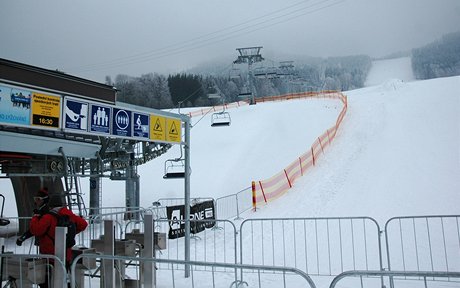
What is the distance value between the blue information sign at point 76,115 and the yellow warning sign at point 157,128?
1610 mm

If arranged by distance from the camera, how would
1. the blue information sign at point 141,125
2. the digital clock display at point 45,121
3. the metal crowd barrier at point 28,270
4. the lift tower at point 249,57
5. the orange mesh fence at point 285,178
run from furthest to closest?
the lift tower at point 249,57, the orange mesh fence at point 285,178, the blue information sign at point 141,125, the digital clock display at point 45,121, the metal crowd barrier at point 28,270

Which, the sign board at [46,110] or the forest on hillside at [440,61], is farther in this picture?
the forest on hillside at [440,61]

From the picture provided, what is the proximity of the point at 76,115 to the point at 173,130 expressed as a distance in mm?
2573

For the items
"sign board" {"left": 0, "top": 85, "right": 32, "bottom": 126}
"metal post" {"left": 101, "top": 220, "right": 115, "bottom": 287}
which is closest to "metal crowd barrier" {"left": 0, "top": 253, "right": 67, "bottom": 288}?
"metal post" {"left": 101, "top": 220, "right": 115, "bottom": 287}

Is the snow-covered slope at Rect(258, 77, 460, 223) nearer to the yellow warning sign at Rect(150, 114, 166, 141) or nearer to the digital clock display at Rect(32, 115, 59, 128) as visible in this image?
the yellow warning sign at Rect(150, 114, 166, 141)

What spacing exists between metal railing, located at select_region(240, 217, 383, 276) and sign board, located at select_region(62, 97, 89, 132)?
3.70 metres

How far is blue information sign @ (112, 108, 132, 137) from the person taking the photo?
6.88 m

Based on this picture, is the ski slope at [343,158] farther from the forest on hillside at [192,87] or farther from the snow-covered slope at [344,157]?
the forest on hillside at [192,87]

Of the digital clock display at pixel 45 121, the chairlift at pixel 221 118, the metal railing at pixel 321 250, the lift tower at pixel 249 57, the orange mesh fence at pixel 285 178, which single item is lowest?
the metal railing at pixel 321 250

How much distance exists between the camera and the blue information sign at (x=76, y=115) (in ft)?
20.0

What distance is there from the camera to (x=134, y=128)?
7.30 m

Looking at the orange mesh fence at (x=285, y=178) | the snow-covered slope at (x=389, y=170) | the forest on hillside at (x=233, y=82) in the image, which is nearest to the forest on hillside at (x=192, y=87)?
the forest on hillside at (x=233, y=82)

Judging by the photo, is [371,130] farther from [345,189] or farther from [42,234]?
[42,234]

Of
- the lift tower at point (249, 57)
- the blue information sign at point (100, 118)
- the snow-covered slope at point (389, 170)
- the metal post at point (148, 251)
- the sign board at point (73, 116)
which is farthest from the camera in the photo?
the lift tower at point (249, 57)
